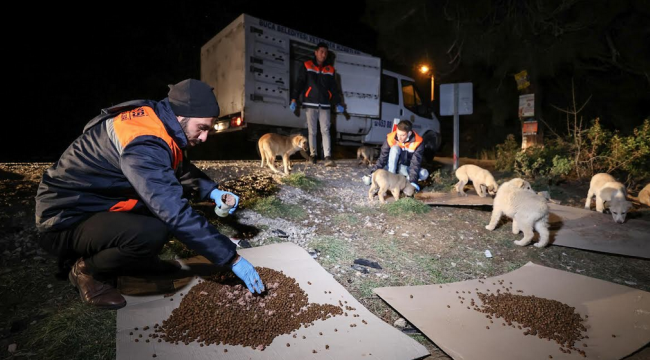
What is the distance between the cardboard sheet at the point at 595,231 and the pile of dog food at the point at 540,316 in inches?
85.4

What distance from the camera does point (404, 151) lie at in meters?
6.98

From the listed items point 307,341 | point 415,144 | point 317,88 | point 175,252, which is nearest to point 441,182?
point 415,144

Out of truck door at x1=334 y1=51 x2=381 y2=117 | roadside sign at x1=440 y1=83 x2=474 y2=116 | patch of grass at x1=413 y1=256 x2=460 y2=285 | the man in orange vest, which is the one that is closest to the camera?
patch of grass at x1=413 y1=256 x2=460 y2=285

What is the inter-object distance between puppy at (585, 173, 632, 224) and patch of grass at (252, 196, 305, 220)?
17.0 ft

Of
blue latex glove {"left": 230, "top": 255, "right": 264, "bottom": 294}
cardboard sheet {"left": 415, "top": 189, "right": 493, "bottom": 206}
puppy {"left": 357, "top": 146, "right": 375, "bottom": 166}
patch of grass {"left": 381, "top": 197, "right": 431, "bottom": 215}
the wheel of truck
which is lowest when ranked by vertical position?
blue latex glove {"left": 230, "top": 255, "right": 264, "bottom": 294}

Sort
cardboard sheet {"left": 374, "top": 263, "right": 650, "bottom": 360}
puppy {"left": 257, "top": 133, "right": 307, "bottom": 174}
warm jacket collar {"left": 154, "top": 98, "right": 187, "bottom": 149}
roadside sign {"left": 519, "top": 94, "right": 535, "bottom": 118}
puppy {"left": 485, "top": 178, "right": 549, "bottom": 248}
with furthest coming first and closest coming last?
roadside sign {"left": 519, "top": 94, "right": 535, "bottom": 118} < puppy {"left": 257, "top": 133, "right": 307, "bottom": 174} < puppy {"left": 485, "top": 178, "right": 549, "bottom": 248} < warm jacket collar {"left": 154, "top": 98, "right": 187, "bottom": 149} < cardboard sheet {"left": 374, "top": 263, "right": 650, "bottom": 360}

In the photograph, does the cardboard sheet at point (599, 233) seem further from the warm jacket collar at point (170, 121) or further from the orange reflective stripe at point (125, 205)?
the orange reflective stripe at point (125, 205)

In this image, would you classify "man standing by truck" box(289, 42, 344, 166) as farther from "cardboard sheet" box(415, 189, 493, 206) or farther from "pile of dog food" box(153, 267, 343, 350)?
"pile of dog food" box(153, 267, 343, 350)

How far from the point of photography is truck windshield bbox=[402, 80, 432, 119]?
1076 centimetres

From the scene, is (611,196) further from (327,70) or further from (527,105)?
(327,70)

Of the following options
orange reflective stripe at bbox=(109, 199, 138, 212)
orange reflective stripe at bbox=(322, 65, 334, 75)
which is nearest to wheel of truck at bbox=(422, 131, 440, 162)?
orange reflective stripe at bbox=(322, 65, 334, 75)

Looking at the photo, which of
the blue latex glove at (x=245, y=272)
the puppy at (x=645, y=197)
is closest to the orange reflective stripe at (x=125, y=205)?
the blue latex glove at (x=245, y=272)

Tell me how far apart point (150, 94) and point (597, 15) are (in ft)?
62.1

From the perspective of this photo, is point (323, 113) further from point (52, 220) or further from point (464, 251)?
point (52, 220)
